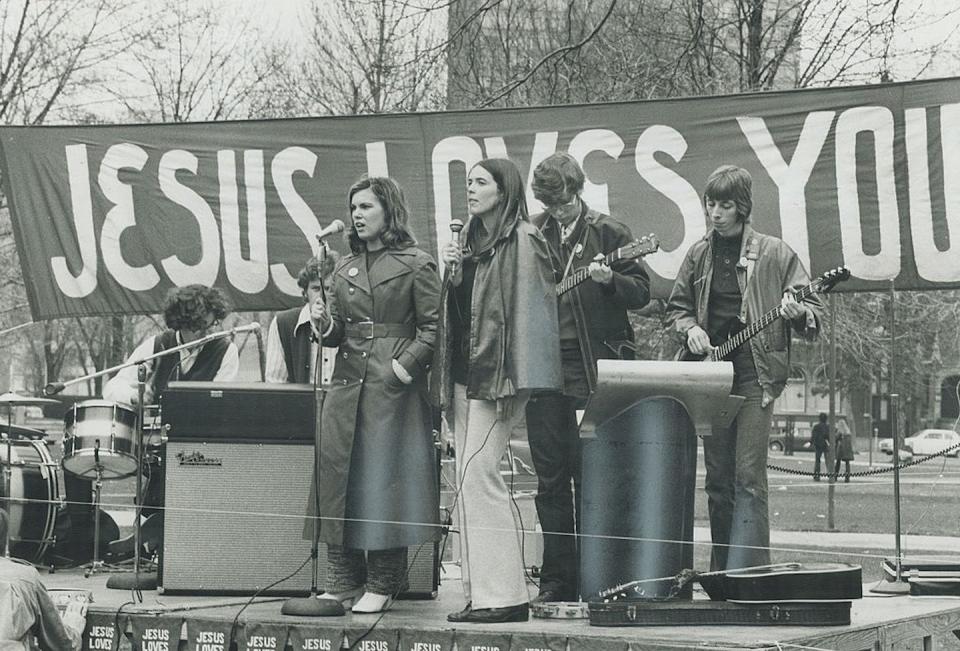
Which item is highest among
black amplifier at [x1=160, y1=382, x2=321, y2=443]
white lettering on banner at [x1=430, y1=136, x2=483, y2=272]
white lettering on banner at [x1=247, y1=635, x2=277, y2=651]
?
white lettering on banner at [x1=430, y1=136, x2=483, y2=272]

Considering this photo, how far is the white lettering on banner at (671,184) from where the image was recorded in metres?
8.38

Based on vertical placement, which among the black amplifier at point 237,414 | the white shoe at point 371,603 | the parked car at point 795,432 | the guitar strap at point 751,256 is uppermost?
the guitar strap at point 751,256

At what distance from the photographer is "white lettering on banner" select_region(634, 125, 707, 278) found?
8375 millimetres

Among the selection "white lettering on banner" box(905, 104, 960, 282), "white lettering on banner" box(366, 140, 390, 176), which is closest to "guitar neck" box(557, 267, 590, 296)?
"white lettering on banner" box(905, 104, 960, 282)

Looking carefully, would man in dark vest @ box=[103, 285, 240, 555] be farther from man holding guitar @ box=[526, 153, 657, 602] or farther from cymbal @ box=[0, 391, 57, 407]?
man holding guitar @ box=[526, 153, 657, 602]

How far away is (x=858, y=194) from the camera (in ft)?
26.6

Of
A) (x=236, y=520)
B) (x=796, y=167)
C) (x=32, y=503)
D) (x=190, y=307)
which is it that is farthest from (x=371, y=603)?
(x=796, y=167)

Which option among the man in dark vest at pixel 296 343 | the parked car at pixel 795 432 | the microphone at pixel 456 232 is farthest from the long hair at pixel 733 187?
the parked car at pixel 795 432

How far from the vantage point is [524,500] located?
9391mm

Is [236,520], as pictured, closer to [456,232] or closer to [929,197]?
[456,232]

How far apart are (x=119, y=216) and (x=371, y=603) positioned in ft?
13.9

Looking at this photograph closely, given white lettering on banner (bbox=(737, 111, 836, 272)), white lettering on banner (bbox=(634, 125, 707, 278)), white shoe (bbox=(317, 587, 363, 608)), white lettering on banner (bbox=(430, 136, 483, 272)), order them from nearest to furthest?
white shoe (bbox=(317, 587, 363, 608))
white lettering on banner (bbox=(737, 111, 836, 272))
white lettering on banner (bbox=(634, 125, 707, 278))
white lettering on banner (bbox=(430, 136, 483, 272))

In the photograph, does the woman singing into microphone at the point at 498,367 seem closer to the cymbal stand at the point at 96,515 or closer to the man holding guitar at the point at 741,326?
the man holding guitar at the point at 741,326

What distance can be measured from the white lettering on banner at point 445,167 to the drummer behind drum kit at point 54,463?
2220 millimetres
